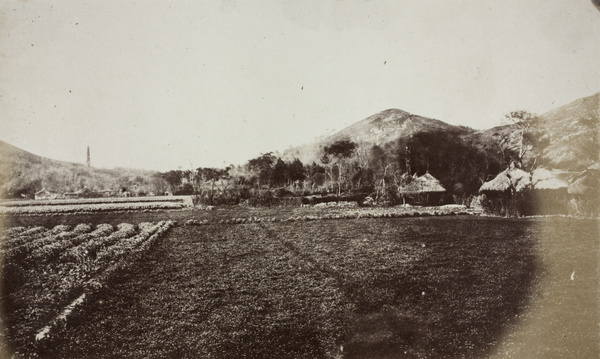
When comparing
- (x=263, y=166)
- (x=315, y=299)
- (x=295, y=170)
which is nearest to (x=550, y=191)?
(x=315, y=299)

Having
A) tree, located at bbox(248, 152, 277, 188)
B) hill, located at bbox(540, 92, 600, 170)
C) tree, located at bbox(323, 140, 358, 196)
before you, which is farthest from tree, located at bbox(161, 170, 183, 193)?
hill, located at bbox(540, 92, 600, 170)

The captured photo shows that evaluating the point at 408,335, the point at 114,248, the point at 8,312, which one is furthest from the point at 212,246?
the point at 408,335

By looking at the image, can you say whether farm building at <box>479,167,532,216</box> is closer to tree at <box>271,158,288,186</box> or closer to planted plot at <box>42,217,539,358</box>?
planted plot at <box>42,217,539,358</box>

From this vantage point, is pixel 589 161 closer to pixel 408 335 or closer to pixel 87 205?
pixel 408 335

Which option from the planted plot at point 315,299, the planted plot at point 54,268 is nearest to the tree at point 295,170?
the planted plot at point 315,299

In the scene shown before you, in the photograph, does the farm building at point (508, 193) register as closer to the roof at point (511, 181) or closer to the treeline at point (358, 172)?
the roof at point (511, 181)
